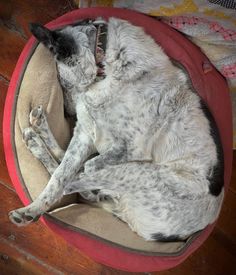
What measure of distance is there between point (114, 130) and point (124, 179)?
29 cm

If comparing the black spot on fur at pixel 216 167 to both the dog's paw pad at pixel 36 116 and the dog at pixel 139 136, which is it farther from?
the dog's paw pad at pixel 36 116

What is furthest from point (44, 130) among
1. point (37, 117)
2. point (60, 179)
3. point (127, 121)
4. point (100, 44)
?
point (100, 44)

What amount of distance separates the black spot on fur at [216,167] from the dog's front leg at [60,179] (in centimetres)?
72

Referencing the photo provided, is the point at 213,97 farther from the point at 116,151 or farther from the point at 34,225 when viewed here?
the point at 34,225

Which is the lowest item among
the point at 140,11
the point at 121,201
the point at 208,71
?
the point at 121,201

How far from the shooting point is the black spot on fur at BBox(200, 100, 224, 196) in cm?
246

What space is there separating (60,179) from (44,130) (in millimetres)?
331

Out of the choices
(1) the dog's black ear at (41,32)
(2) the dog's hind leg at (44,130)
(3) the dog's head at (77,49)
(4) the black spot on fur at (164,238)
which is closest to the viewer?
(1) the dog's black ear at (41,32)

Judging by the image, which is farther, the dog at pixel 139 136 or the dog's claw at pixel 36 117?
the dog's claw at pixel 36 117

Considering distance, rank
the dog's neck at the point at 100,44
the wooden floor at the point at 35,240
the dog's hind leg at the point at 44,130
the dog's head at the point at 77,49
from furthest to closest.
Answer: the wooden floor at the point at 35,240 → the dog's hind leg at the point at 44,130 → the dog's neck at the point at 100,44 → the dog's head at the point at 77,49

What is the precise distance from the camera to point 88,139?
8.71ft

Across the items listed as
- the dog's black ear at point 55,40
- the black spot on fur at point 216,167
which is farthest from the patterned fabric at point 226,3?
the dog's black ear at point 55,40

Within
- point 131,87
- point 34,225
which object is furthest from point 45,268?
point 131,87

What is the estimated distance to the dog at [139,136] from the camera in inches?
95.9
